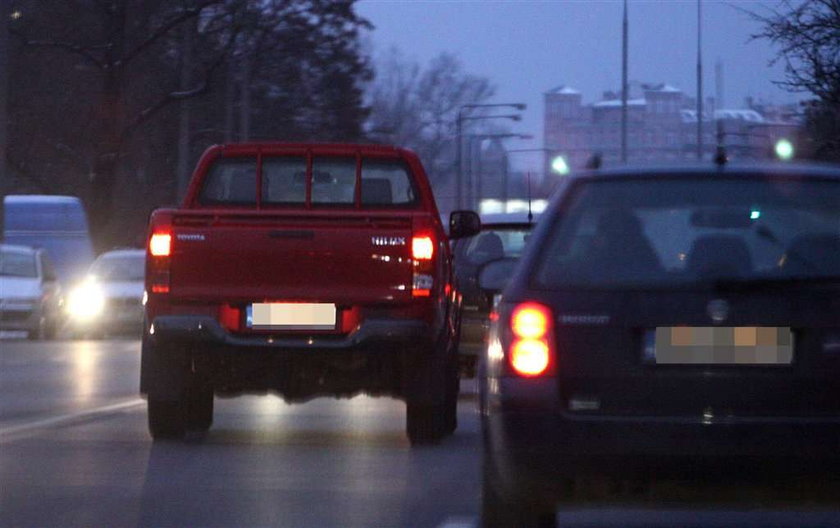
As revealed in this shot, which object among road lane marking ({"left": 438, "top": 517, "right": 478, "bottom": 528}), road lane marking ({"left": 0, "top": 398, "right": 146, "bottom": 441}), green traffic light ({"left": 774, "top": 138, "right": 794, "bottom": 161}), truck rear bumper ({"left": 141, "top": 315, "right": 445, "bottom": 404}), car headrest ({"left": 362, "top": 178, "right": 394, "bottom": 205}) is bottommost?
road lane marking ({"left": 438, "top": 517, "right": 478, "bottom": 528})

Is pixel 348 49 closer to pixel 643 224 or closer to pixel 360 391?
pixel 360 391

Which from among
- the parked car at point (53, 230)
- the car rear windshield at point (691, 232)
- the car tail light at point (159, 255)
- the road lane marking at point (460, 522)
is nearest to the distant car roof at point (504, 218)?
the car tail light at point (159, 255)

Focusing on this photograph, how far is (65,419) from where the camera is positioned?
14.8 meters

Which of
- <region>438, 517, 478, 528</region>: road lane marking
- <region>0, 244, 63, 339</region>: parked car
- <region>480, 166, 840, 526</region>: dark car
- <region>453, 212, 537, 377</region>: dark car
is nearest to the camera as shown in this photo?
<region>480, 166, 840, 526</region>: dark car

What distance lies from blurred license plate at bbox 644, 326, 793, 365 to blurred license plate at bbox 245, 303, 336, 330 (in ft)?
17.2

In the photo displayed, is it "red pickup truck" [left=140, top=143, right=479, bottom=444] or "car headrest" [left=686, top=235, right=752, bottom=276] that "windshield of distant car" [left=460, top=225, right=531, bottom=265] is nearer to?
"red pickup truck" [left=140, top=143, right=479, bottom=444]

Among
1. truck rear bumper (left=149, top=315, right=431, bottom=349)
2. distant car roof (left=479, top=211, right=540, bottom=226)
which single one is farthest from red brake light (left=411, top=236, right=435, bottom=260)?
distant car roof (left=479, top=211, right=540, bottom=226)

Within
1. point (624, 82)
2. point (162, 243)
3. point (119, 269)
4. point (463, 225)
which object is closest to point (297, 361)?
point (162, 243)

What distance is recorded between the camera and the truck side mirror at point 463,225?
14062 millimetres

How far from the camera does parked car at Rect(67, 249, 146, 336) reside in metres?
33.9

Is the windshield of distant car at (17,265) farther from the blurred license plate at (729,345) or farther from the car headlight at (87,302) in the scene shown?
the blurred license plate at (729,345)

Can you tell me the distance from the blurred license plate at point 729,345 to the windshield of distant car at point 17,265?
88.1 feet

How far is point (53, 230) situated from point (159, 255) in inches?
1148

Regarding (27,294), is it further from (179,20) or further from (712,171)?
(712,171)
